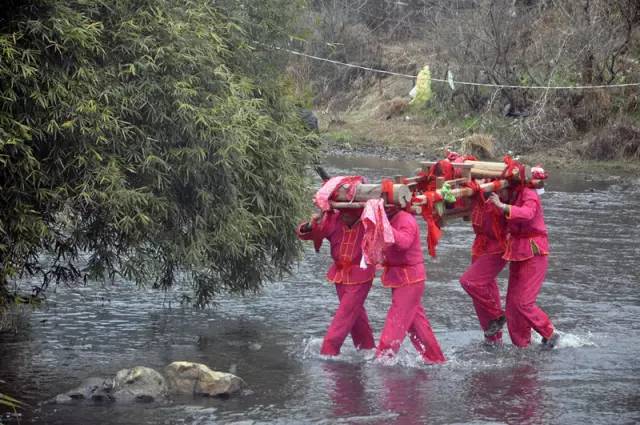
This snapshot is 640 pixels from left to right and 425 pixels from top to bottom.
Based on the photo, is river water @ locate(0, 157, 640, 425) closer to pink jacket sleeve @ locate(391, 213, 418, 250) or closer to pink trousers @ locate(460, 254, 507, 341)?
pink trousers @ locate(460, 254, 507, 341)

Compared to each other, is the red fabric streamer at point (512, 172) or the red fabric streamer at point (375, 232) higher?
the red fabric streamer at point (512, 172)

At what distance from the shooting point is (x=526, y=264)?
10156 millimetres

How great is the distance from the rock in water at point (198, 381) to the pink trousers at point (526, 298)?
9.90 ft

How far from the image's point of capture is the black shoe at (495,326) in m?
10.4

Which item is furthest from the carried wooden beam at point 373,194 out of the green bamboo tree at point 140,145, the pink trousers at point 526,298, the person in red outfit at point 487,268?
A: the pink trousers at point 526,298

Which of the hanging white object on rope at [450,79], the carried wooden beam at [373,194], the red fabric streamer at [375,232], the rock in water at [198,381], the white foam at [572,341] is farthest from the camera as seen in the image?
the hanging white object on rope at [450,79]

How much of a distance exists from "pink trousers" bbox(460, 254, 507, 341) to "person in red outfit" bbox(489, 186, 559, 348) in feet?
0.46

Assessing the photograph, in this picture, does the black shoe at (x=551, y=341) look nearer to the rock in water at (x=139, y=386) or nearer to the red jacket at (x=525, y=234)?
the red jacket at (x=525, y=234)

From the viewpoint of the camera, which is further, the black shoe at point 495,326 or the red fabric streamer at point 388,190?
the black shoe at point 495,326

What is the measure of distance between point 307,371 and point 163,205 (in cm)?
201

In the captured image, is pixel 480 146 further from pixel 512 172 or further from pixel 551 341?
pixel 512 172

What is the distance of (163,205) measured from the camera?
31.1 feet

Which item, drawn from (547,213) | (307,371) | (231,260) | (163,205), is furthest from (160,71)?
(547,213)

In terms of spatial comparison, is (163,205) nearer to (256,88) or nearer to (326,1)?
(256,88)
